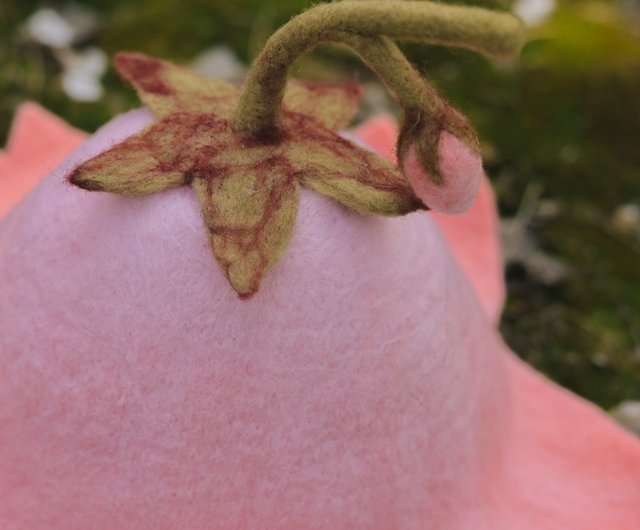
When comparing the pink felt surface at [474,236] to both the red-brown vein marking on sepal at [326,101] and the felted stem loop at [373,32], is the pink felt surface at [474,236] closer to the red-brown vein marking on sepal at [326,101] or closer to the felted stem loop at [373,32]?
the red-brown vein marking on sepal at [326,101]

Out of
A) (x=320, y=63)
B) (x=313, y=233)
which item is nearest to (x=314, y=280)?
(x=313, y=233)

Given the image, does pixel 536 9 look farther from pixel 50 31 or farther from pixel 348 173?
pixel 348 173

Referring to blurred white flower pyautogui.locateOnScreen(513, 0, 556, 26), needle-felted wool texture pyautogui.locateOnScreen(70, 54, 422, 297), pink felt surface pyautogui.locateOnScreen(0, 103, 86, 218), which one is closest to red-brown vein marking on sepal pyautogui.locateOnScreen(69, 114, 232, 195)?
needle-felted wool texture pyautogui.locateOnScreen(70, 54, 422, 297)

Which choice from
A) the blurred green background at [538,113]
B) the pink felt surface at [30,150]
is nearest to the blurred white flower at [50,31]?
the blurred green background at [538,113]

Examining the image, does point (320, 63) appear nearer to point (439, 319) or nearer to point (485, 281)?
point (485, 281)

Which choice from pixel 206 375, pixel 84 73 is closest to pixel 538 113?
pixel 84 73

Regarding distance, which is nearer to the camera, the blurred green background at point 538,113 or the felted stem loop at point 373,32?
the felted stem loop at point 373,32

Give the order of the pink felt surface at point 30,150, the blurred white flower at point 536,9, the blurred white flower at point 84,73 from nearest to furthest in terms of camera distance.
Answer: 1. the pink felt surface at point 30,150
2. the blurred white flower at point 84,73
3. the blurred white flower at point 536,9
